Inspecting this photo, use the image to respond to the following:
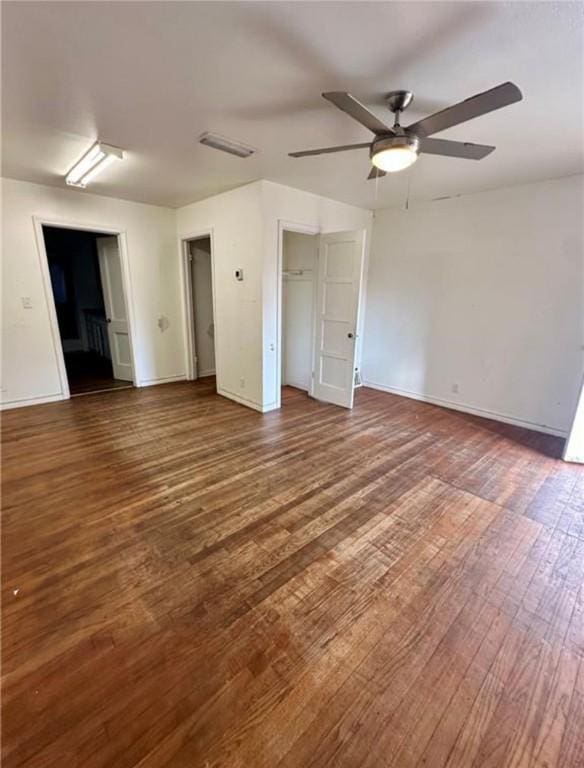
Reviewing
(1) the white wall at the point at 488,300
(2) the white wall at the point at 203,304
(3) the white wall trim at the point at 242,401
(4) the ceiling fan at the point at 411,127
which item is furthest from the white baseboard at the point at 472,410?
(4) the ceiling fan at the point at 411,127

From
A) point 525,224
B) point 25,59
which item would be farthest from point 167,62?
point 525,224

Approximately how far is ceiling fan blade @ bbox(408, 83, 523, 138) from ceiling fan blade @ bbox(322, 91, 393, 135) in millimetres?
199

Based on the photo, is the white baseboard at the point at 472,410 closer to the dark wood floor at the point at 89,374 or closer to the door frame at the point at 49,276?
the door frame at the point at 49,276

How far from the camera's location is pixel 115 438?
3.38 metres

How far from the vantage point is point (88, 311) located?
702cm

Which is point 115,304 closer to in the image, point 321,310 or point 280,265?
point 280,265

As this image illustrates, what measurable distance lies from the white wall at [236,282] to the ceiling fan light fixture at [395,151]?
6.09ft

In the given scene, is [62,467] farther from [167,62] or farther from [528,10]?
[528,10]

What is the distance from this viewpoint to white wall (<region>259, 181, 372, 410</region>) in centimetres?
365

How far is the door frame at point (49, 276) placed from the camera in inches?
157

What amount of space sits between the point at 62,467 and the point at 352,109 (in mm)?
3270

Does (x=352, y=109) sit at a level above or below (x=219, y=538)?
above

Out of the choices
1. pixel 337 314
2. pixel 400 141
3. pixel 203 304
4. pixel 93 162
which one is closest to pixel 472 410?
pixel 337 314

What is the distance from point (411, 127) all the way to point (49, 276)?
4304 millimetres
